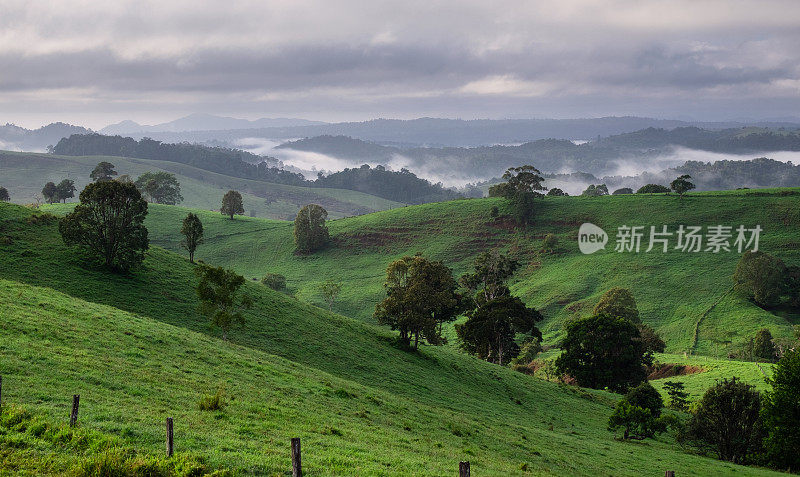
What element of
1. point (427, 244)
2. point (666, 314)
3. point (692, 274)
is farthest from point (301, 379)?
point (427, 244)

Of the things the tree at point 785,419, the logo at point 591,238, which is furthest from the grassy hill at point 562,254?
the tree at point 785,419

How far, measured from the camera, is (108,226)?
174ft

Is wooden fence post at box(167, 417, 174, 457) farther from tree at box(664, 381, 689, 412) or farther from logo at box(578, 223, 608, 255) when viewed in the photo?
logo at box(578, 223, 608, 255)

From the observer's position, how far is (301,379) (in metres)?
32.6

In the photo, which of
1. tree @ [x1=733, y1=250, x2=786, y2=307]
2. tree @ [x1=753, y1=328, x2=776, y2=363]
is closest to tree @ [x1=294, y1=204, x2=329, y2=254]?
tree @ [x1=733, y1=250, x2=786, y2=307]

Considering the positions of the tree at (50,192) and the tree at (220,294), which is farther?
the tree at (50,192)

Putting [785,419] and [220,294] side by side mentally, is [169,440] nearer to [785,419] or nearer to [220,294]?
[220,294]

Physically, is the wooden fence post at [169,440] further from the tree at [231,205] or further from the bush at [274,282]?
the tree at [231,205]

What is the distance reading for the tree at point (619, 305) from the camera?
9169 centimetres

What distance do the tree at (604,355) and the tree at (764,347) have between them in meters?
Answer: 28.4

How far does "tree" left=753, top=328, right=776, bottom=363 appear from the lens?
80688mm

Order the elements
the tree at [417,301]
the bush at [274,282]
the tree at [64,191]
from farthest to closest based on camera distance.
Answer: the tree at [64,191] → the bush at [274,282] → the tree at [417,301]

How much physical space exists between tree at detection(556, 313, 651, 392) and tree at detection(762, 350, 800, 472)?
84.6ft

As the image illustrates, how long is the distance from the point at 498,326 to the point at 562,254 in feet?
244
